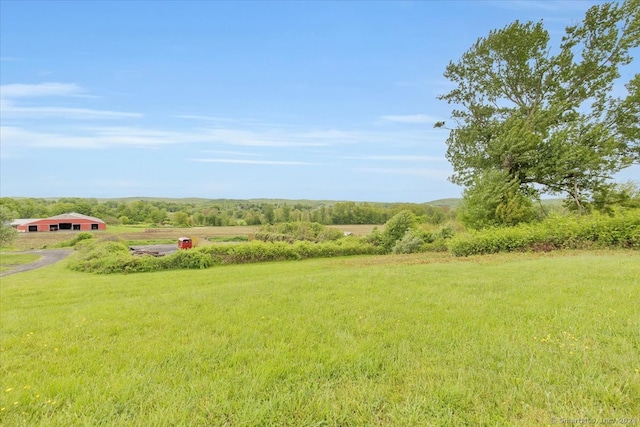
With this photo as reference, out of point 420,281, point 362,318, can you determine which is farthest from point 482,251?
point 362,318

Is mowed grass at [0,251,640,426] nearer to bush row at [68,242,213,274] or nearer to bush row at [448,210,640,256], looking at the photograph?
bush row at [448,210,640,256]

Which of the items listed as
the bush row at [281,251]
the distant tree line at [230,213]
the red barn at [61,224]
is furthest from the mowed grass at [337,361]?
the red barn at [61,224]

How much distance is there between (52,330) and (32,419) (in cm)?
249

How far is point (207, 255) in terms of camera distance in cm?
1870

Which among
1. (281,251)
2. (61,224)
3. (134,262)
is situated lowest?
(281,251)

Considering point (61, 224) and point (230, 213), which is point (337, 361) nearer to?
point (230, 213)

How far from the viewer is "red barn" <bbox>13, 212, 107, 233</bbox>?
53531 millimetres

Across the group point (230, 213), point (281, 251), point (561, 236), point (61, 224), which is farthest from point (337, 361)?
point (61, 224)

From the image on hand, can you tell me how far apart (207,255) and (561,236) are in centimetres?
1794

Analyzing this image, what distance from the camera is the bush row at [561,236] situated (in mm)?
12141

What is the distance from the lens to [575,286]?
532 cm

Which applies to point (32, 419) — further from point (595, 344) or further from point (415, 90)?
point (415, 90)

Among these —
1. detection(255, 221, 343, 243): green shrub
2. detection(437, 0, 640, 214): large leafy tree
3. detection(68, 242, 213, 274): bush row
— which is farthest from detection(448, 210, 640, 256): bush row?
detection(255, 221, 343, 243): green shrub

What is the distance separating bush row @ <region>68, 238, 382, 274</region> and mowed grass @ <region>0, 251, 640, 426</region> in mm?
13023
